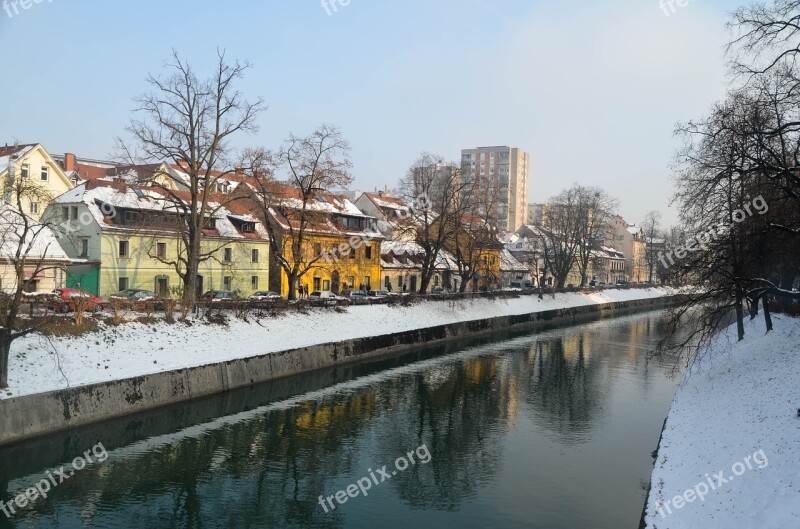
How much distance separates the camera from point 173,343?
2445 cm

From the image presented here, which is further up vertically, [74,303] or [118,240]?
[118,240]

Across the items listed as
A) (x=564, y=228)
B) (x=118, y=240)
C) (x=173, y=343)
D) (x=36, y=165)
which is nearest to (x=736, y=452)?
(x=173, y=343)

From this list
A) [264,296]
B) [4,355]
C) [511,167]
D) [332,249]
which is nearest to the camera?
[4,355]

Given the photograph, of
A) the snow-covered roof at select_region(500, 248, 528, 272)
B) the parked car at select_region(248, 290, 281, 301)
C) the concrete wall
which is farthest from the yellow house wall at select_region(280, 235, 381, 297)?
the snow-covered roof at select_region(500, 248, 528, 272)

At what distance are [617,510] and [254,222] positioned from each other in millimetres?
39507

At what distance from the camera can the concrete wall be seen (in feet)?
57.9

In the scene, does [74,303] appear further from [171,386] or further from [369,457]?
[369,457]

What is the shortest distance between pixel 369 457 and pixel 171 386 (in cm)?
862

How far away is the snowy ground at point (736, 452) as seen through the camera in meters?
10.3

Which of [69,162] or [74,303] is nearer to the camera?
[74,303]

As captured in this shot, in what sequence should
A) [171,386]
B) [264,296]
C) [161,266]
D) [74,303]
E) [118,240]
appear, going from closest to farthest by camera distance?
[171,386] < [74,303] < [118,240] < [264,296] < [161,266]

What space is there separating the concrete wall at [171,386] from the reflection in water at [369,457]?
1.64 feet

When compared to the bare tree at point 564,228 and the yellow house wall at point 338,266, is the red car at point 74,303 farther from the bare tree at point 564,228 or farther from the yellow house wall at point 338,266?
the bare tree at point 564,228

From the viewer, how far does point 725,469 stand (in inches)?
485
